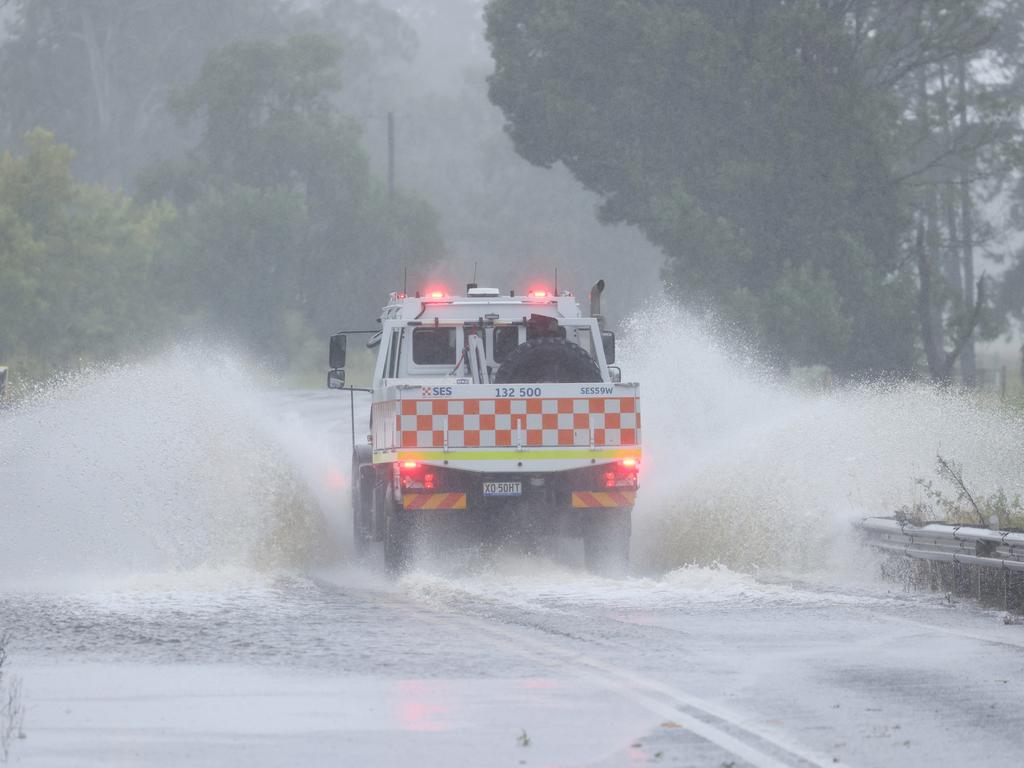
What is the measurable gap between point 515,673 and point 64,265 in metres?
61.3

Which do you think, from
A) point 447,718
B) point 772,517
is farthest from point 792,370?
point 447,718

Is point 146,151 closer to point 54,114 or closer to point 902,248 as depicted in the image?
point 54,114

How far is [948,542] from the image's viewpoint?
1595 centimetres

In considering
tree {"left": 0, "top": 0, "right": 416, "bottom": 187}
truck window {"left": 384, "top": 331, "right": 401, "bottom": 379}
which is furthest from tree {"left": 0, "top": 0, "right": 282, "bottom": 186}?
truck window {"left": 384, "top": 331, "right": 401, "bottom": 379}

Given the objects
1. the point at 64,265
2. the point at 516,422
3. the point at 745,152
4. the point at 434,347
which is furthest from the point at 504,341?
the point at 64,265

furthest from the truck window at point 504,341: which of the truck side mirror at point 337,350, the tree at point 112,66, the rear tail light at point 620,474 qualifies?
the tree at point 112,66

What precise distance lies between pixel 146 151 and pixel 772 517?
286 feet

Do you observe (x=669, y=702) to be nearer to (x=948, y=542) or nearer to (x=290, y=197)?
(x=948, y=542)

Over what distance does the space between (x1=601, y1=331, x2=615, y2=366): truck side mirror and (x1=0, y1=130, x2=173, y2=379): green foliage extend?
4403 cm

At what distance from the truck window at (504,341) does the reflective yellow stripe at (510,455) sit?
6.07 feet

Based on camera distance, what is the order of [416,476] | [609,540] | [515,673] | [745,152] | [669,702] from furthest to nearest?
1. [745,152]
2. [609,540]
3. [416,476]
4. [515,673]
5. [669,702]

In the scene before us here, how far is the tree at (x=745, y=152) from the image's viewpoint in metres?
52.1

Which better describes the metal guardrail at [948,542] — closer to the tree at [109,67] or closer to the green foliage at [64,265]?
the green foliage at [64,265]

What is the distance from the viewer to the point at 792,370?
56.0 metres
